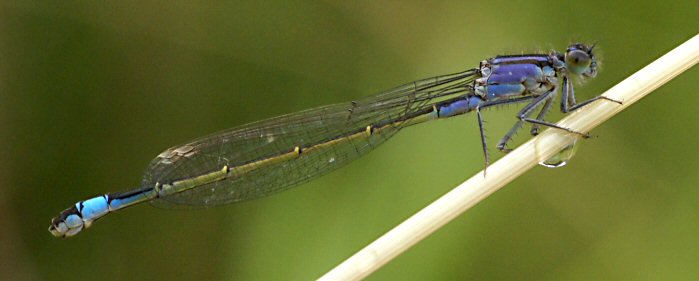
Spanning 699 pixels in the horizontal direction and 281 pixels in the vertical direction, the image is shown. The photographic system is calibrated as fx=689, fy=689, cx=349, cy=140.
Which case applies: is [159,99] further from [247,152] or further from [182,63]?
[247,152]

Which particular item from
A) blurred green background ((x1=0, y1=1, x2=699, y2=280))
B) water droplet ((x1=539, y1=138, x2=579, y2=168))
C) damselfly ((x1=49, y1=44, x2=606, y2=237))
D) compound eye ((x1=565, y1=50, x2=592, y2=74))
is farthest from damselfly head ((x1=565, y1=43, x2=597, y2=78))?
water droplet ((x1=539, y1=138, x2=579, y2=168))

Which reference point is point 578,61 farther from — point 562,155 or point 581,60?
point 562,155

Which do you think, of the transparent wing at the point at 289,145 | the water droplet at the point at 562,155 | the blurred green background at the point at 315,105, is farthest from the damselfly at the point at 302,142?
the water droplet at the point at 562,155

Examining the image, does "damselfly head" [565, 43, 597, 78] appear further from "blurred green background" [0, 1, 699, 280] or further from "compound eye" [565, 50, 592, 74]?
"blurred green background" [0, 1, 699, 280]

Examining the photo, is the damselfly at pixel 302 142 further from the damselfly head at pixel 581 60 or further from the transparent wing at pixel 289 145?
the damselfly head at pixel 581 60

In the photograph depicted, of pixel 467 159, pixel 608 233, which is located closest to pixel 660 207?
pixel 608 233
